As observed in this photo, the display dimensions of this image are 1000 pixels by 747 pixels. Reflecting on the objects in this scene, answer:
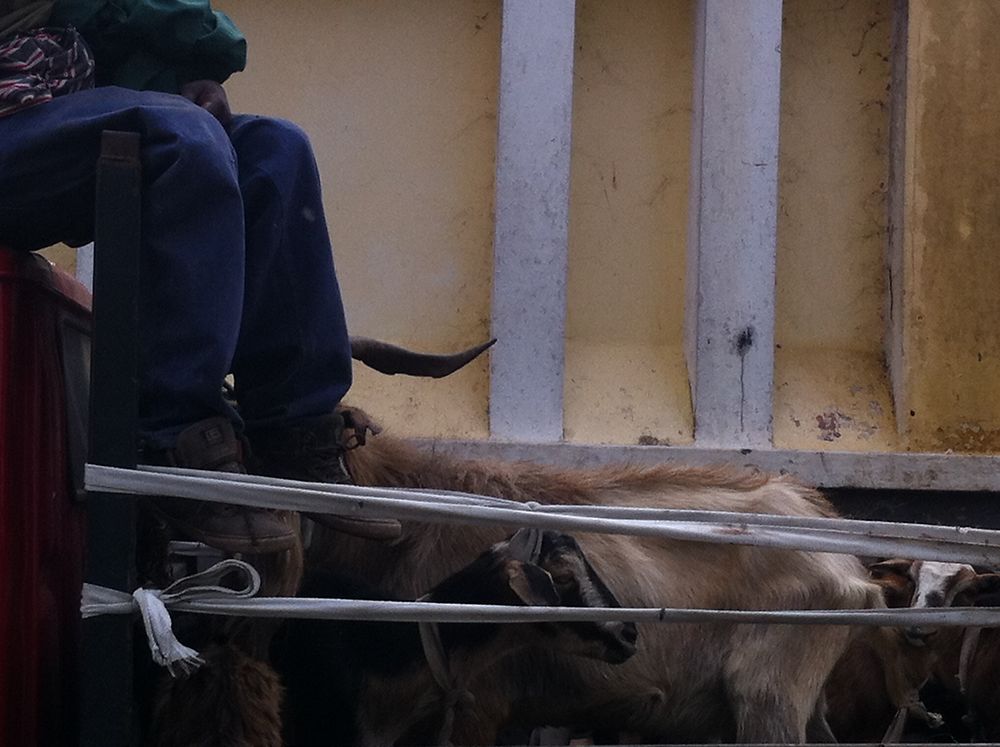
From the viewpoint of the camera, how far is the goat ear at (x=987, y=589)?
366cm

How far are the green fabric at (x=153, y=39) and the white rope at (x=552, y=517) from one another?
87 cm

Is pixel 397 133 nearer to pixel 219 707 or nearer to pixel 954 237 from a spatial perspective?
pixel 954 237

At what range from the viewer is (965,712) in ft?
14.4

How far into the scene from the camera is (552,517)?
96.7 inches

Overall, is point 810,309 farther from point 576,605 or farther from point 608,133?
point 576,605

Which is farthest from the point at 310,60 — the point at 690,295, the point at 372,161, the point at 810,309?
the point at 810,309

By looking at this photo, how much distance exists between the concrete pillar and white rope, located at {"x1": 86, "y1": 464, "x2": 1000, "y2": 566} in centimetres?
262

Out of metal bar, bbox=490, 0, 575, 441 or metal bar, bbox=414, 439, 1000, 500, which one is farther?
metal bar, bbox=490, 0, 575, 441

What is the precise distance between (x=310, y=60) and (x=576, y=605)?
3.41m

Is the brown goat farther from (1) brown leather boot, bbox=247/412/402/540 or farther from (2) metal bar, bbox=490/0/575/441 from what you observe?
(2) metal bar, bbox=490/0/575/441

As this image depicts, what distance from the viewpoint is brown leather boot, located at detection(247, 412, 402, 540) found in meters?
2.66

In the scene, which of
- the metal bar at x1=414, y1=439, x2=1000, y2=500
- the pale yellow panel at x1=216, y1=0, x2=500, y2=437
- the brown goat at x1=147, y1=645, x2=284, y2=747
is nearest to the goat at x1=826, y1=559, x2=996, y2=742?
the metal bar at x1=414, y1=439, x2=1000, y2=500

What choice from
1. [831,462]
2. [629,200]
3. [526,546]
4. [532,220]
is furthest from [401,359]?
[629,200]

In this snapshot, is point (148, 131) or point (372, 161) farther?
point (372, 161)
